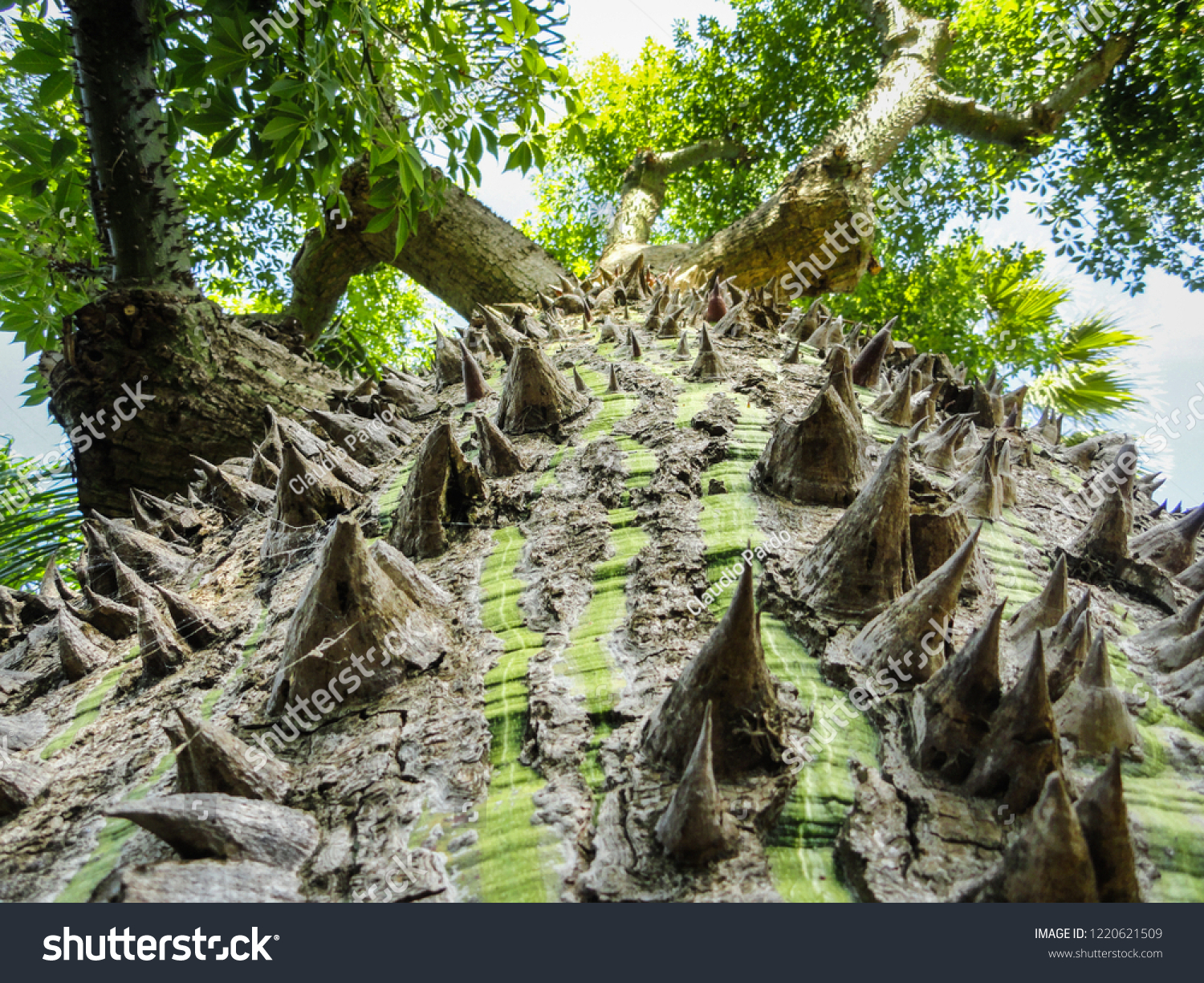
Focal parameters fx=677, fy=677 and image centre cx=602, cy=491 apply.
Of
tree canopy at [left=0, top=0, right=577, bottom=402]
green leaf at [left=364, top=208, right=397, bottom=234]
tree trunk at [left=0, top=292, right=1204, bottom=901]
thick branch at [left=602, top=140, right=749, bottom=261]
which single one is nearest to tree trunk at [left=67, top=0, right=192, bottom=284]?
tree canopy at [left=0, top=0, right=577, bottom=402]

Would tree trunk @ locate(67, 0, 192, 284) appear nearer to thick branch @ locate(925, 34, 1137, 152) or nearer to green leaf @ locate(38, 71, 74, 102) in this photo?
green leaf @ locate(38, 71, 74, 102)

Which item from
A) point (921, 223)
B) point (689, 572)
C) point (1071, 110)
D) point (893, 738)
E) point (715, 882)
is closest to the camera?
point (715, 882)

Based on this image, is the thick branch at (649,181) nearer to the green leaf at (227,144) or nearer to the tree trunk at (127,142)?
the tree trunk at (127,142)

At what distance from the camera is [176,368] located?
3.86m

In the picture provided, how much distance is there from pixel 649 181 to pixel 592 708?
34.9ft

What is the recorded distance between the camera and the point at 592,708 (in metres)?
1.28

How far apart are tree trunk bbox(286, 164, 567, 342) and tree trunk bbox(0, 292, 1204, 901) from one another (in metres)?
4.57

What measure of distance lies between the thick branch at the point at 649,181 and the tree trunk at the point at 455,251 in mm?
2817

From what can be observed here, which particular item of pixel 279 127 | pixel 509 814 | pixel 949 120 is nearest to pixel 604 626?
pixel 509 814

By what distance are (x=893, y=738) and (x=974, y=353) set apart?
376 inches

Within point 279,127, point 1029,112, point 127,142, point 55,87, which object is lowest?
point 279,127

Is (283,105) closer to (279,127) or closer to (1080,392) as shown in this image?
(279,127)

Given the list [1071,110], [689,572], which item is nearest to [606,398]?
[689,572]
